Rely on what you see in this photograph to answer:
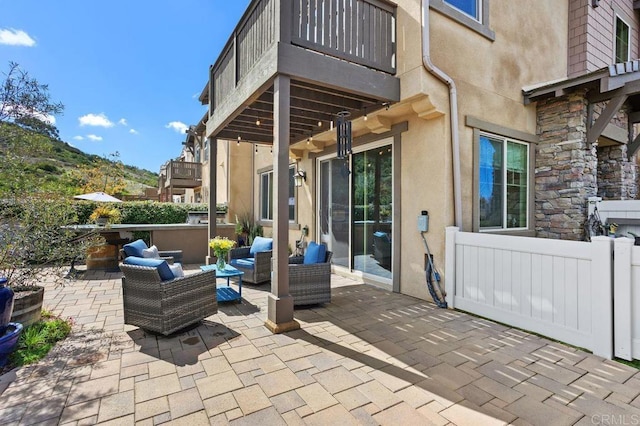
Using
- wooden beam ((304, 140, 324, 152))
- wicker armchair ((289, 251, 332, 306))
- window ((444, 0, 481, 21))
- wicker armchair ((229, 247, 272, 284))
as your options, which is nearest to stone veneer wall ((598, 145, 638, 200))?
window ((444, 0, 481, 21))

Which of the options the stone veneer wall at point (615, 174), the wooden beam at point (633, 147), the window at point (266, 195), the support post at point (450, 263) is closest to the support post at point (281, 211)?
the support post at point (450, 263)

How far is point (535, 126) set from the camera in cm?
A: 600

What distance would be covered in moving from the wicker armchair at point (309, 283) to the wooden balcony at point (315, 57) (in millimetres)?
2514

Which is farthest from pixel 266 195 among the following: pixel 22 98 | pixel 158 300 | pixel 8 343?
pixel 8 343

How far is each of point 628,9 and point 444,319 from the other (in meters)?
9.99

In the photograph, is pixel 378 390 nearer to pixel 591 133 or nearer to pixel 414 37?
pixel 414 37

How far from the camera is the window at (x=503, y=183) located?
5.30 metres

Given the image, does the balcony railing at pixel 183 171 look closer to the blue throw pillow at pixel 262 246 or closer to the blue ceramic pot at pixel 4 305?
the blue throw pillow at pixel 262 246

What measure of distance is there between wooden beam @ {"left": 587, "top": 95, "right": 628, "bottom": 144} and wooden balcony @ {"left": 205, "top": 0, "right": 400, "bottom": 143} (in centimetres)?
366

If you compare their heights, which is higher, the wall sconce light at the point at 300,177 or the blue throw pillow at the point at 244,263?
the wall sconce light at the point at 300,177

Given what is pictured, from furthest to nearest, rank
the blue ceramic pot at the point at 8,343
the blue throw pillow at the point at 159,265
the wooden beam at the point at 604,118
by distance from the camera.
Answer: the wooden beam at the point at 604,118 → the blue throw pillow at the point at 159,265 → the blue ceramic pot at the point at 8,343

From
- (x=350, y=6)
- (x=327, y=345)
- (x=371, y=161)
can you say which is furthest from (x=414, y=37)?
(x=327, y=345)

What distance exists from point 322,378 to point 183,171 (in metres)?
14.8

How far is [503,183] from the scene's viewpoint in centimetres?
556
